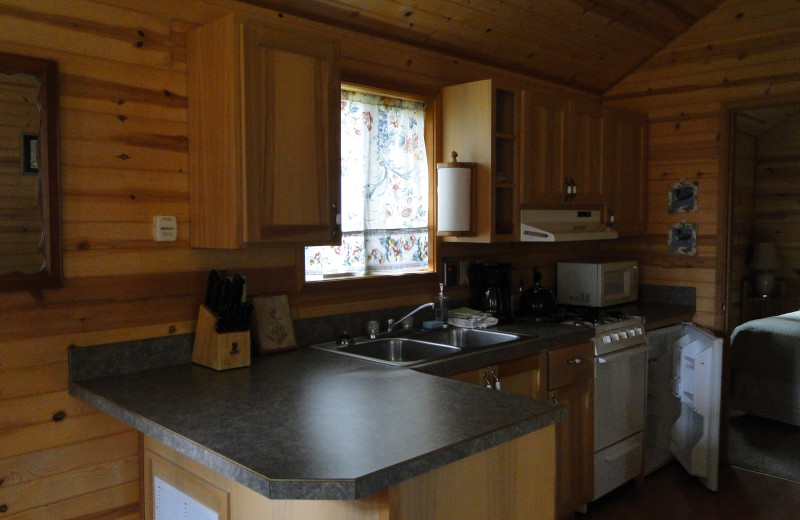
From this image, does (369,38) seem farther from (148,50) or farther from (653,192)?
(653,192)

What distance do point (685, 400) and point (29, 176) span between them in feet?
11.5

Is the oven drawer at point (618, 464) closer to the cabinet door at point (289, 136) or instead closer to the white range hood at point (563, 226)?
the white range hood at point (563, 226)

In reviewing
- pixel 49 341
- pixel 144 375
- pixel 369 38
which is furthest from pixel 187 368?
pixel 369 38

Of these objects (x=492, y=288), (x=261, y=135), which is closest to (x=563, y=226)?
(x=492, y=288)

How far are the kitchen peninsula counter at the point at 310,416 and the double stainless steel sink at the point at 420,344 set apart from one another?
1.09 ft

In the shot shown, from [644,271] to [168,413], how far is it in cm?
352

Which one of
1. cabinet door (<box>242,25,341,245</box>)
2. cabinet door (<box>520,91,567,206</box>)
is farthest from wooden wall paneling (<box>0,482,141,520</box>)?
cabinet door (<box>520,91,567,206</box>)

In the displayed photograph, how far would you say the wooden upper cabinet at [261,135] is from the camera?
2.23m

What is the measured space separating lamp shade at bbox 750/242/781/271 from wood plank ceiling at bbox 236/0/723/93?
8.97 feet

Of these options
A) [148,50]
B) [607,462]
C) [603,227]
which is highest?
[148,50]

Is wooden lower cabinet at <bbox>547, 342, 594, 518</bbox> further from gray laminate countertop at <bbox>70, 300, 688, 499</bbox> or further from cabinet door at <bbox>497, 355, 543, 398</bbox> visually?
gray laminate countertop at <bbox>70, 300, 688, 499</bbox>

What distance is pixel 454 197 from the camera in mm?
3305

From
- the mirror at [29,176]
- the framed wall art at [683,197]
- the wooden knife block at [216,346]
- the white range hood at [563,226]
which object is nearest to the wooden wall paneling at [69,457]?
the wooden knife block at [216,346]

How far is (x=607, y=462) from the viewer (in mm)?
3498
